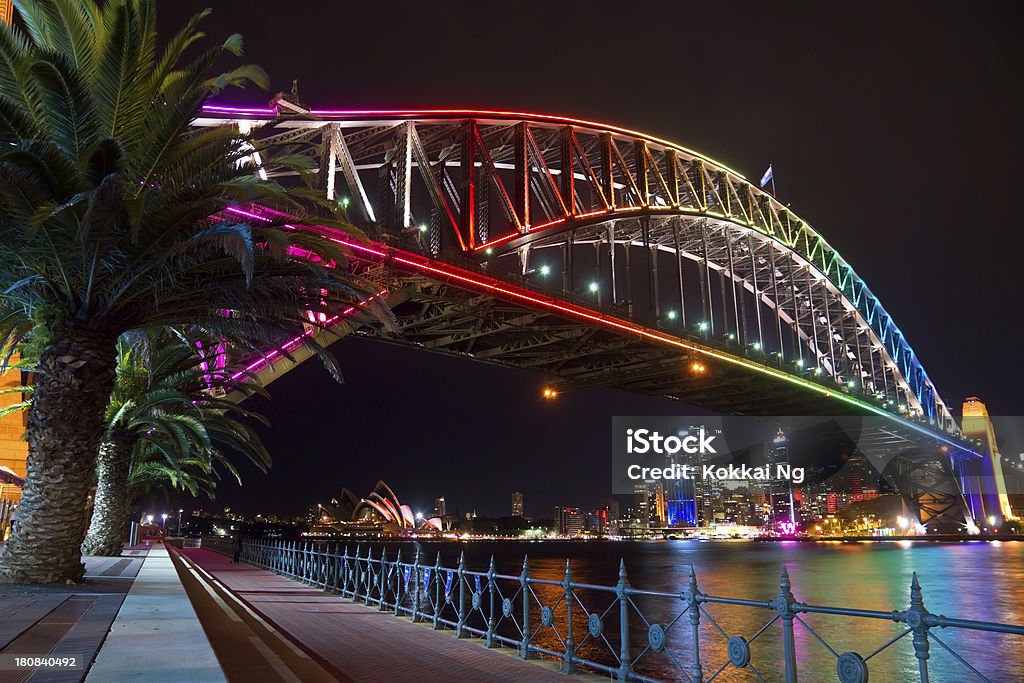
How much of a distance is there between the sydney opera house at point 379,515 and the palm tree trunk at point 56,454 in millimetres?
110898

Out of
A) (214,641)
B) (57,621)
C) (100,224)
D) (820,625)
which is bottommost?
(820,625)

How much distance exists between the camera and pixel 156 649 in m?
6.57

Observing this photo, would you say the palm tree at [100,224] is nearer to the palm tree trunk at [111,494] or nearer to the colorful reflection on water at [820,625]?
the colorful reflection on water at [820,625]

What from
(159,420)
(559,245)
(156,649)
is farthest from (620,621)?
(559,245)

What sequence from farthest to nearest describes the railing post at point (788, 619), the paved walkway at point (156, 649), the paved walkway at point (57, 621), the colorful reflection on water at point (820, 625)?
the colorful reflection on water at point (820, 625) → the railing post at point (788, 619) → the paved walkway at point (57, 621) → the paved walkway at point (156, 649)

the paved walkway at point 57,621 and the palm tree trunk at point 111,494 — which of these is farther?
the palm tree trunk at point 111,494

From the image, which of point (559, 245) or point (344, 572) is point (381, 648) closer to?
point (344, 572)

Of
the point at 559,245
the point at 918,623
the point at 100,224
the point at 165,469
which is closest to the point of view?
the point at 918,623

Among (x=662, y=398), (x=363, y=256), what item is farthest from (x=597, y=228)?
(x=363, y=256)

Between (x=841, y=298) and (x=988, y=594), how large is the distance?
216ft

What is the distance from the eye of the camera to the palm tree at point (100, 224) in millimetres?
10695

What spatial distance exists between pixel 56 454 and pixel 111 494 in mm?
12132

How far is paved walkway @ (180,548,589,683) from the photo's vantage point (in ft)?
30.9

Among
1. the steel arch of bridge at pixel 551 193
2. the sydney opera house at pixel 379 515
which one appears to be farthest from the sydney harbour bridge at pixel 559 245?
the sydney opera house at pixel 379 515
